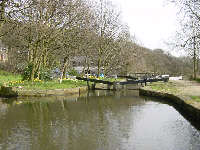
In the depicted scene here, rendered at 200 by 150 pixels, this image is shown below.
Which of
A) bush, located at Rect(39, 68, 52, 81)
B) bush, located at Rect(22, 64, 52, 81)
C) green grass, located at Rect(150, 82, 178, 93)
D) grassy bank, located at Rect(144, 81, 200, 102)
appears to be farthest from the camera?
bush, located at Rect(39, 68, 52, 81)

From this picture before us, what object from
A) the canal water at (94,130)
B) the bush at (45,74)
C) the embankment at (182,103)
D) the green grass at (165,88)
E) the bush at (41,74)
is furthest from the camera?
the bush at (45,74)

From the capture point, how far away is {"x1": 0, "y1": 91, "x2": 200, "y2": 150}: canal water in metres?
6.84

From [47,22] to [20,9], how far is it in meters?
7.22

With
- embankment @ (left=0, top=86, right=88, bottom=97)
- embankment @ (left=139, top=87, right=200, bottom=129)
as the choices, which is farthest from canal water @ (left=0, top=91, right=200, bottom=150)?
embankment @ (left=0, top=86, right=88, bottom=97)

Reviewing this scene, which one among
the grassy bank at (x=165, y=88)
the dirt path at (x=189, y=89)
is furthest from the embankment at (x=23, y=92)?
the dirt path at (x=189, y=89)

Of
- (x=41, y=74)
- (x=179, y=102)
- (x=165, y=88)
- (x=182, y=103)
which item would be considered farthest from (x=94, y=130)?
(x=41, y=74)

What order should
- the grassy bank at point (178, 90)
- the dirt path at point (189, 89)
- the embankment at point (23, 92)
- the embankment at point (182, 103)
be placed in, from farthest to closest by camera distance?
the embankment at point (23, 92), the dirt path at point (189, 89), the grassy bank at point (178, 90), the embankment at point (182, 103)

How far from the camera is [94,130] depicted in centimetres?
837

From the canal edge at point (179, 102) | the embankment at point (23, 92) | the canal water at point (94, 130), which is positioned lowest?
the canal water at point (94, 130)

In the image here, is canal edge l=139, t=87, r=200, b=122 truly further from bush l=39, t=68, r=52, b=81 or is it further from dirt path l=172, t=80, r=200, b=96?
bush l=39, t=68, r=52, b=81

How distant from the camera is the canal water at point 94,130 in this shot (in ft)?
22.5

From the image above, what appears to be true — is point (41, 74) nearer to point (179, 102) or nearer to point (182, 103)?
point (179, 102)

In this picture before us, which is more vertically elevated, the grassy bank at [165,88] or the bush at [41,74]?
the bush at [41,74]

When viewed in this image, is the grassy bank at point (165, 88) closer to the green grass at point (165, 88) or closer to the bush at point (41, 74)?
the green grass at point (165, 88)
